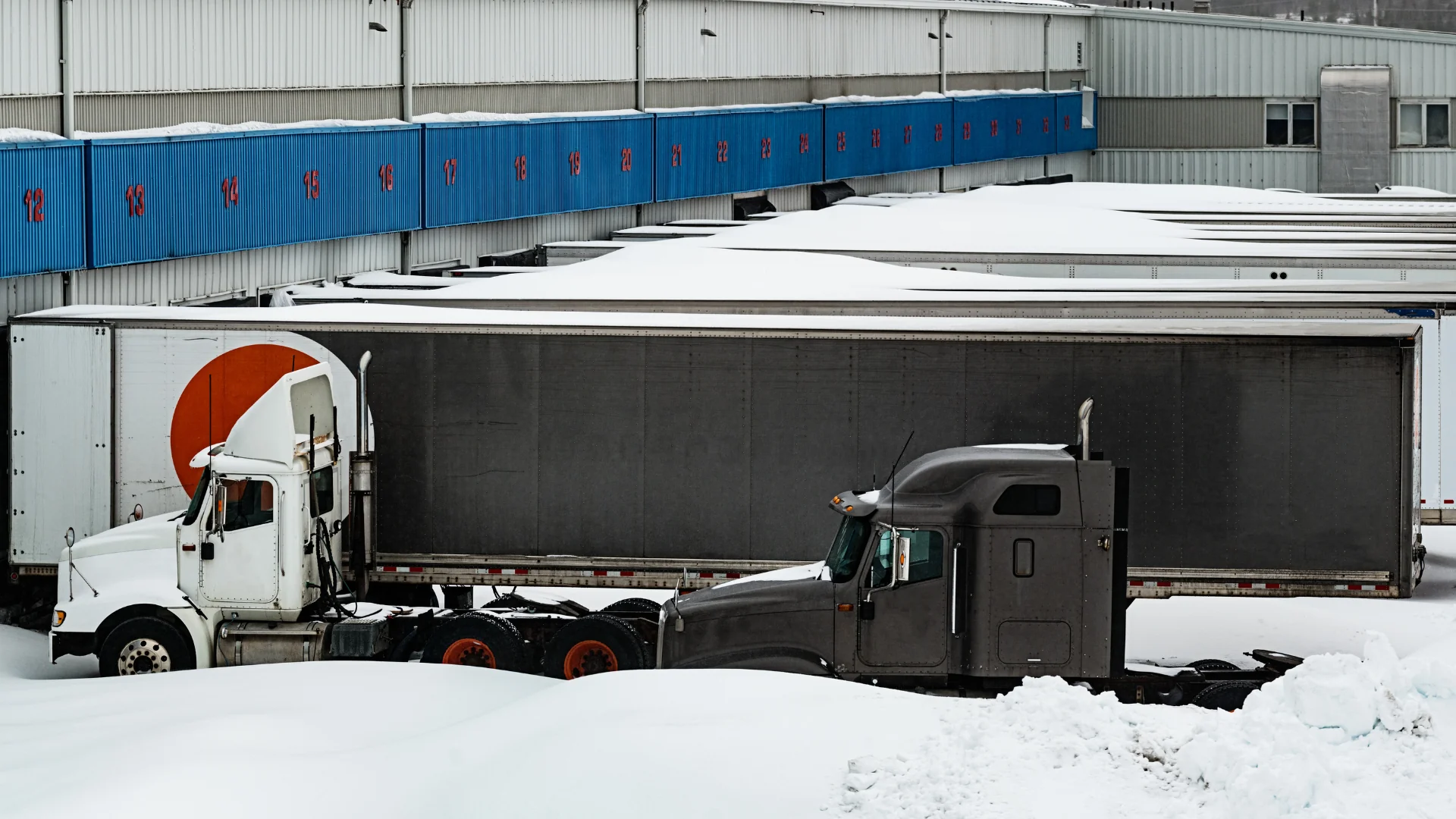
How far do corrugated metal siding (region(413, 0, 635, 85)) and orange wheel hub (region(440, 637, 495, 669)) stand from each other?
1479 centimetres

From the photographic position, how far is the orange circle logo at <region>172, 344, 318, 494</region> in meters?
17.8

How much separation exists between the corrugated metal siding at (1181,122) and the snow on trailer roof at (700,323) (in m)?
46.2

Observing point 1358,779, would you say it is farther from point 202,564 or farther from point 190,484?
point 190,484

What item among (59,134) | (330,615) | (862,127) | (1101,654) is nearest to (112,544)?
(330,615)

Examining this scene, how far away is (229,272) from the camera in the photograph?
2542cm

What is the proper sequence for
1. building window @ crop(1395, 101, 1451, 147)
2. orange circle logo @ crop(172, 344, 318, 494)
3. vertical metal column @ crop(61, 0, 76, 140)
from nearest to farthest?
orange circle logo @ crop(172, 344, 318, 494) < vertical metal column @ crop(61, 0, 76, 140) < building window @ crop(1395, 101, 1451, 147)

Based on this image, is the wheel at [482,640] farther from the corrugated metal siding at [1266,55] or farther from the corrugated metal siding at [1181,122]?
the corrugated metal siding at [1266,55]

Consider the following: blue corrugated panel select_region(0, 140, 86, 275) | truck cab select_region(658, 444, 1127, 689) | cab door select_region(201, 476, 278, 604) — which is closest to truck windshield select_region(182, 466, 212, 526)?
cab door select_region(201, 476, 278, 604)

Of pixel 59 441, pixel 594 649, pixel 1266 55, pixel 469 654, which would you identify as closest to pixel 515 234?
pixel 59 441

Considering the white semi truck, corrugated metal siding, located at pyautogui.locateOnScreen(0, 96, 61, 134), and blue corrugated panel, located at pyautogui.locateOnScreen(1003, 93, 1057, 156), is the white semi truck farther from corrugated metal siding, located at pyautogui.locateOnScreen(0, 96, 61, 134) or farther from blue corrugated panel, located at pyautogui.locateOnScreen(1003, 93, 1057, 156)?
blue corrugated panel, located at pyautogui.locateOnScreen(1003, 93, 1057, 156)

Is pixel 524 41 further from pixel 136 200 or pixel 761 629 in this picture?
pixel 761 629

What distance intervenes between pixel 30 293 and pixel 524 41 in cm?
1434

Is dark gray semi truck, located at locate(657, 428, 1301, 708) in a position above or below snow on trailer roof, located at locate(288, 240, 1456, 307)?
below

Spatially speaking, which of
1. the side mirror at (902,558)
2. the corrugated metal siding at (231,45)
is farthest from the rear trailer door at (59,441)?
the side mirror at (902,558)
